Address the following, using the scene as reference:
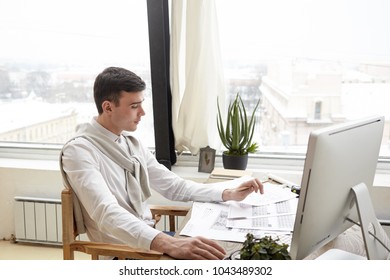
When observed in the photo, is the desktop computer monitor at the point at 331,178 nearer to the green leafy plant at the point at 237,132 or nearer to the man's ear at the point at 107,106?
the man's ear at the point at 107,106

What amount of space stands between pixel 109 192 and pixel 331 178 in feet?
3.07

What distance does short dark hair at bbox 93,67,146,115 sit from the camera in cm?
214

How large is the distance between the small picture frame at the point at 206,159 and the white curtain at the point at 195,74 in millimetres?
39

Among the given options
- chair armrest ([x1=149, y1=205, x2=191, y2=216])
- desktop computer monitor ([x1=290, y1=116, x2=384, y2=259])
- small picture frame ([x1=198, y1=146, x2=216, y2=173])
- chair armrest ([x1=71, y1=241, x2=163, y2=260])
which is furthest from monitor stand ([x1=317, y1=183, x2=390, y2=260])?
small picture frame ([x1=198, y1=146, x2=216, y2=173])

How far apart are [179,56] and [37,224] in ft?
4.98

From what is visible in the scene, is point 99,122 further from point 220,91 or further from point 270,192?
point 220,91

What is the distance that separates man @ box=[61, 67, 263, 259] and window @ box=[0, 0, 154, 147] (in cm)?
111

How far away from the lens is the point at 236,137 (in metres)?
2.95

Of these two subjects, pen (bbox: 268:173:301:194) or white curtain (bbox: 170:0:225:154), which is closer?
pen (bbox: 268:173:301:194)

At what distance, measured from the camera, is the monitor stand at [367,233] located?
145 cm

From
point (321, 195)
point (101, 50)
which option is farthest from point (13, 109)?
point (321, 195)

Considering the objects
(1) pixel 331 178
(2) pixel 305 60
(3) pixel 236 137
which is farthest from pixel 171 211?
(2) pixel 305 60

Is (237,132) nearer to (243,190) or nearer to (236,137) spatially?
(236,137)

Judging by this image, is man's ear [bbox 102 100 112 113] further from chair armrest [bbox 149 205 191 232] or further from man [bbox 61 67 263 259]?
chair armrest [bbox 149 205 191 232]
